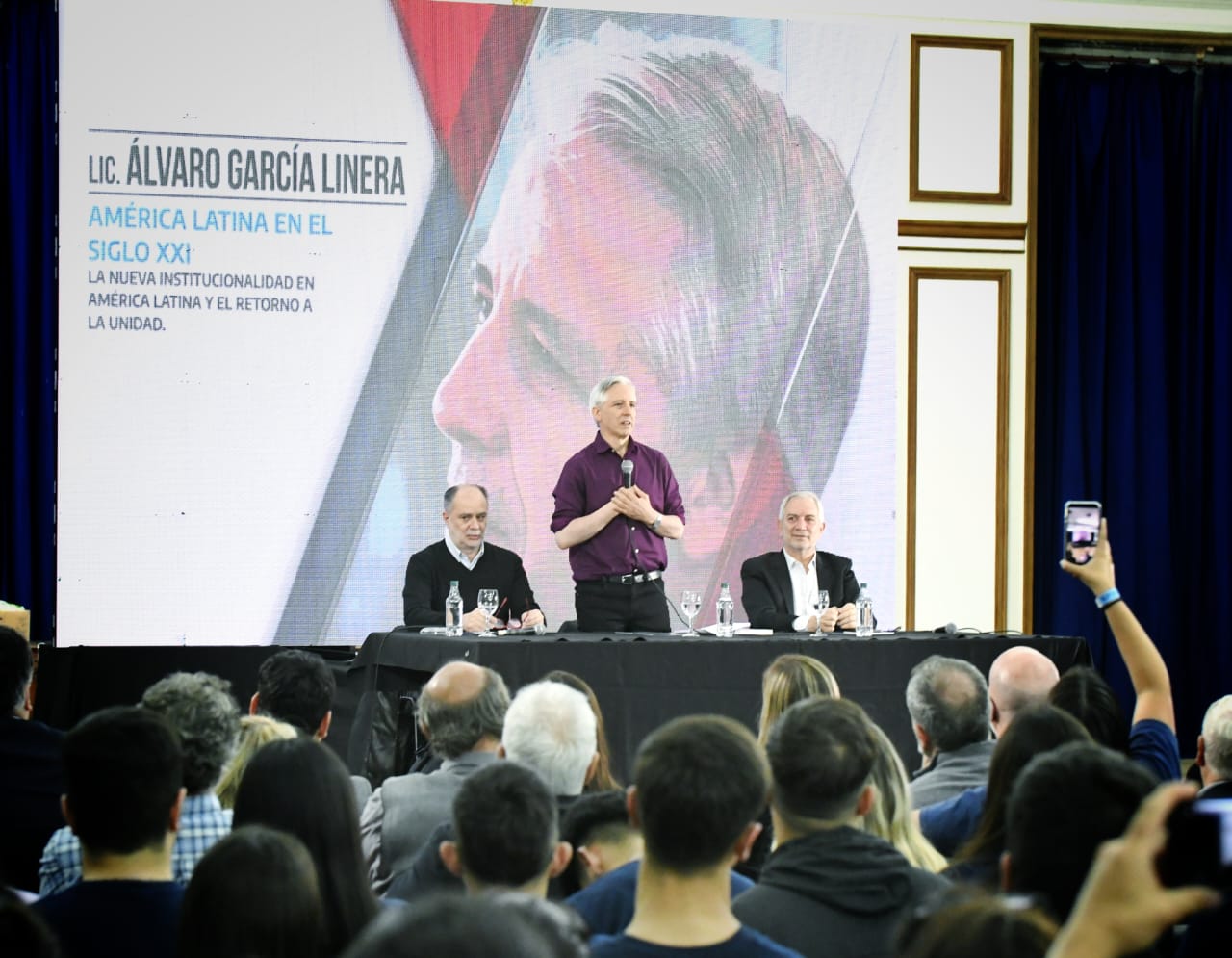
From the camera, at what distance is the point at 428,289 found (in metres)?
6.06

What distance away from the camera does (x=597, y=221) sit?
6.17m

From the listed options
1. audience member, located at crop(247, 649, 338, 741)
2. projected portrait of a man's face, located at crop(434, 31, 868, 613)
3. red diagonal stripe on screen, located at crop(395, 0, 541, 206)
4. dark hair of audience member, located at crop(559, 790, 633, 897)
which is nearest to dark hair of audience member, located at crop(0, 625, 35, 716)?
audience member, located at crop(247, 649, 338, 741)

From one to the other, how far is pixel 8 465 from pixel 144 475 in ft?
2.22

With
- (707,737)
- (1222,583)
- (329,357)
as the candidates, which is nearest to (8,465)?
(329,357)

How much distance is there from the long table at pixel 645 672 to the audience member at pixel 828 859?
215 cm

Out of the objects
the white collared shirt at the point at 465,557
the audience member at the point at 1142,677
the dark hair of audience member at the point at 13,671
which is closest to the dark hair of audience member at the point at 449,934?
the audience member at the point at 1142,677

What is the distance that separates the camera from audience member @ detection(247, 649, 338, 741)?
3.00 meters

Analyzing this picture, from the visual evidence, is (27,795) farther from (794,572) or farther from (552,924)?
(794,572)

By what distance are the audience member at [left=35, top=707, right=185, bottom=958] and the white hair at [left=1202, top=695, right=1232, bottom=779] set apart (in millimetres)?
1779

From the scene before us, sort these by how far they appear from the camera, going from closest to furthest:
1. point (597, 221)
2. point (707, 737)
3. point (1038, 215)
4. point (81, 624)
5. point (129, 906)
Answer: point (707, 737), point (129, 906), point (81, 624), point (597, 221), point (1038, 215)

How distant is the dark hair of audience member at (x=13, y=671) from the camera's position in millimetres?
2945

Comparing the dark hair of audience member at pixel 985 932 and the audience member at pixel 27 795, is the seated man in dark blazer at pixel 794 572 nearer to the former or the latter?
the audience member at pixel 27 795

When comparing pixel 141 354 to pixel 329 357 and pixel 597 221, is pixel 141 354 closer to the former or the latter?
pixel 329 357

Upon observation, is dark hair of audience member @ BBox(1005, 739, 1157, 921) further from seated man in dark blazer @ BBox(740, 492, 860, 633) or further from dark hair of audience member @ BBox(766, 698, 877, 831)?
seated man in dark blazer @ BBox(740, 492, 860, 633)
